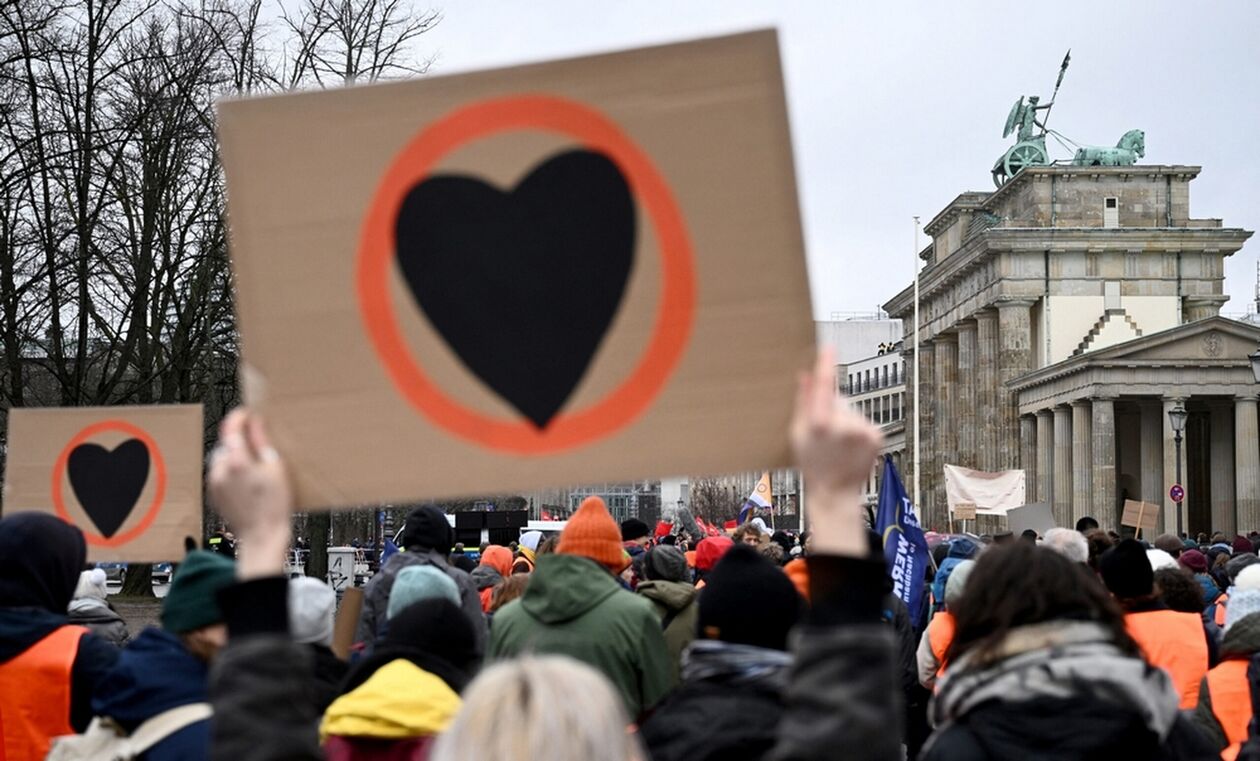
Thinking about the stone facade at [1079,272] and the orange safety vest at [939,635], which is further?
the stone facade at [1079,272]

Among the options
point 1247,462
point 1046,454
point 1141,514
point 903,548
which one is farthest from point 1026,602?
point 1046,454

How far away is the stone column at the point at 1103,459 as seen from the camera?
62.0m

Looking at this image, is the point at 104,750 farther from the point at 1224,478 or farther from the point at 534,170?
the point at 1224,478

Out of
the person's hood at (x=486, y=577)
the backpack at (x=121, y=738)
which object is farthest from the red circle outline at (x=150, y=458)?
the person's hood at (x=486, y=577)

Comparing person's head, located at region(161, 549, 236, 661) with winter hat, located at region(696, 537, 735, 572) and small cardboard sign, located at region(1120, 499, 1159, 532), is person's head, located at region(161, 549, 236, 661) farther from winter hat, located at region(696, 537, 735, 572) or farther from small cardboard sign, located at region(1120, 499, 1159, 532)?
small cardboard sign, located at region(1120, 499, 1159, 532)

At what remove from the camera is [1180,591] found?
8141mm

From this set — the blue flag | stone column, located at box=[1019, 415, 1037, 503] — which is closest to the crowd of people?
the blue flag

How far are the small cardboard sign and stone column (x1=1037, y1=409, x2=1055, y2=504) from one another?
4666 cm

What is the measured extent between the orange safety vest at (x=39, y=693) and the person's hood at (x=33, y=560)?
136 mm

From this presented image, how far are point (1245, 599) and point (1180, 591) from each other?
4.10ft

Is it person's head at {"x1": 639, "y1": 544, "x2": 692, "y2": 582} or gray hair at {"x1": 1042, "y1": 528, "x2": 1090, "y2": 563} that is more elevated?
gray hair at {"x1": 1042, "y1": 528, "x2": 1090, "y2": 563}

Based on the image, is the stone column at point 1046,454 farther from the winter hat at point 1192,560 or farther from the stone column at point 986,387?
the winter hat at point 1192,560

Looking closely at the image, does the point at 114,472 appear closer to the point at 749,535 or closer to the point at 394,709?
the point at 394,709

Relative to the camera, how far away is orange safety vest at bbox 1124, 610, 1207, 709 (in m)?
7.11
